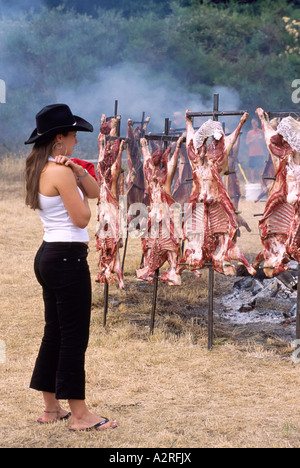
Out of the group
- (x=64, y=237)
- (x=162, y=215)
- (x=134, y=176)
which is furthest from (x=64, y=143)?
(x=134, y=176)

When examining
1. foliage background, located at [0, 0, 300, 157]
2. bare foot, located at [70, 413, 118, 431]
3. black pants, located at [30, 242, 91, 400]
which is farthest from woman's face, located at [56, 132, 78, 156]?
foliage background, located at [0, 0, 300, 157]

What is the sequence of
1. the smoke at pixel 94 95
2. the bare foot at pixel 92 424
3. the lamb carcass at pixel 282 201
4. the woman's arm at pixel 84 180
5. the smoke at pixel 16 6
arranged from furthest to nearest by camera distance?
1. the smoke at pixel 16 6
2. the smoke at pixel 94 95
3. the lamb carcass at pixel 282 201
4. the bare foot at pixel 92 424
5. the woman's arm at pixel 84 180

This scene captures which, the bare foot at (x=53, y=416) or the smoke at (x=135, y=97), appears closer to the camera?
the bare foot at (x=53, y=416)

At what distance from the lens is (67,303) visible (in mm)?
3703

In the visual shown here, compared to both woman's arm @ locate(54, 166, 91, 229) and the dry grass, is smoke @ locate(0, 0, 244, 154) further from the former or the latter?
woman's arm @ locate(54, 166, 91, 229)

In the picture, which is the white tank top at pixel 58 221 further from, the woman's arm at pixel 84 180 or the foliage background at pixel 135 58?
the foliage background at pixel 135 58

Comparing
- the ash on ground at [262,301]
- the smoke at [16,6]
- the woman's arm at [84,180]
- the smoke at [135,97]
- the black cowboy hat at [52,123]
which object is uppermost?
the smoke at [16,6]

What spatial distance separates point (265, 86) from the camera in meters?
22.6

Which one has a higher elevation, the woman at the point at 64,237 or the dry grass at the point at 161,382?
the woman at the point at 64,237

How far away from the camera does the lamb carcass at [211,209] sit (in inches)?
207

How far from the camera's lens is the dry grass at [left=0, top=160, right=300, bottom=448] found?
377 centimetres

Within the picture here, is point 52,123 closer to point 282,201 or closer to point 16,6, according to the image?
point 282,201

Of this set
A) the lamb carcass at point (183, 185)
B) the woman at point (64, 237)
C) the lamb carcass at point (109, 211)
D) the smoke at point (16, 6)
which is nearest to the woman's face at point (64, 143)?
the woman at point (64, 237)

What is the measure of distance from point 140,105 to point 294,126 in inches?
599
